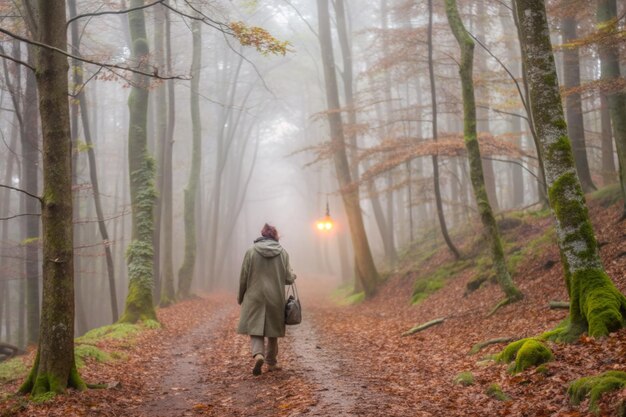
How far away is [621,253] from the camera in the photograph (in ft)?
32.9

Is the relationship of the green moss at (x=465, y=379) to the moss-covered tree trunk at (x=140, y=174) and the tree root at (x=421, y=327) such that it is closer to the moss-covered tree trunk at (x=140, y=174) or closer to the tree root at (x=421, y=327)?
the tree root at (x=421, y=327)

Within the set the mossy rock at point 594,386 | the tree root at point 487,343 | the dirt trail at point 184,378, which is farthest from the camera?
the tree root at point 487,343

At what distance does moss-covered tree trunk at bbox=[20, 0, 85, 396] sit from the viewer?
627 centimetres

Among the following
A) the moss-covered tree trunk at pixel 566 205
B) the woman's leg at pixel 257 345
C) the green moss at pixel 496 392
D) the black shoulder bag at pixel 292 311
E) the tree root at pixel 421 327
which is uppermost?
the moss-covered tree trunk at pixel 566 205

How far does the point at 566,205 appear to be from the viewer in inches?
252

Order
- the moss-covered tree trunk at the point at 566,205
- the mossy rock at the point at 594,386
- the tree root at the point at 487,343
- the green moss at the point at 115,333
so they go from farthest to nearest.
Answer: the green moss at the point at 115,333 < the tree root at the point at 487,343 < the moss-covered tree trunk at the point at 566,205 < the mossy rock at the point at 594,386

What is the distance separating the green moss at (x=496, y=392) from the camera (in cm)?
542

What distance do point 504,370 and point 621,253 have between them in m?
5.20

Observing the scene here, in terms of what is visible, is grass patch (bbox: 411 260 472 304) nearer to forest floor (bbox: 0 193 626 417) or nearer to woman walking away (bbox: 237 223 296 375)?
forest floor (bbox: 0 193 626 417)

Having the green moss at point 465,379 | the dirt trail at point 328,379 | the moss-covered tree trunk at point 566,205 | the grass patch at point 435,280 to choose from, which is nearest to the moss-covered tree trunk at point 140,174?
the dirt trail at point 328,379

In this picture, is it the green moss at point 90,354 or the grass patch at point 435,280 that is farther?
the grass patch at point 435,280

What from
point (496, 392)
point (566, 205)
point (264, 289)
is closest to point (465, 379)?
point (496, 392)

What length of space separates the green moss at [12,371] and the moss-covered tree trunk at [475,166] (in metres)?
9.01

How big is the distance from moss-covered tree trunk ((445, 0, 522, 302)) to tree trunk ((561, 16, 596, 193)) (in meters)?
4.91
